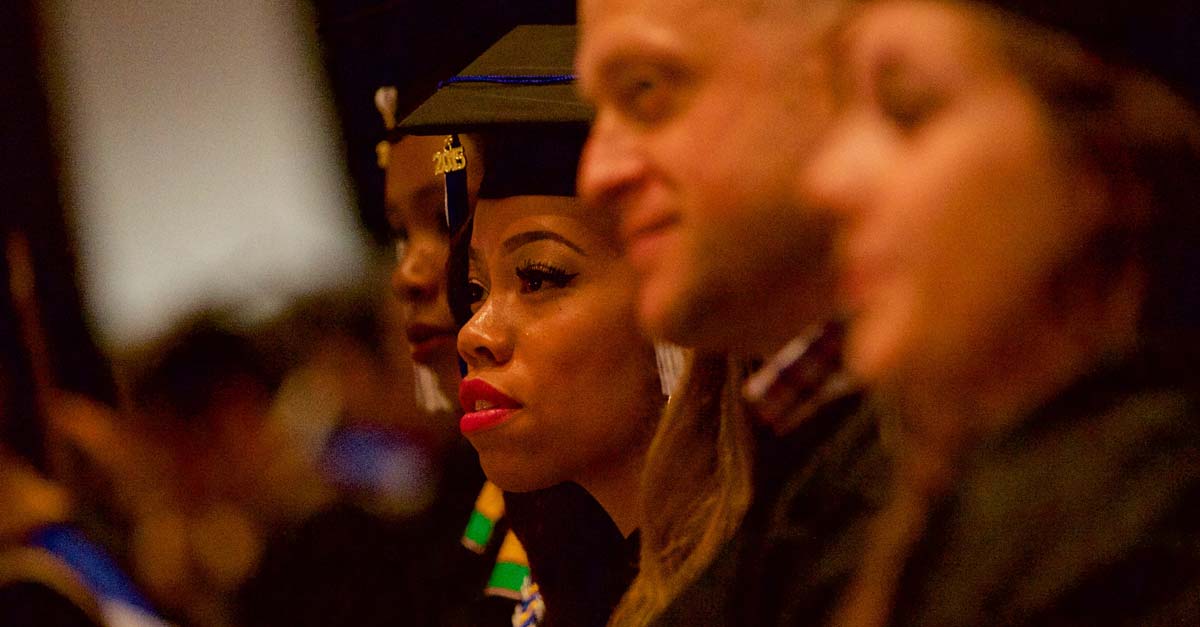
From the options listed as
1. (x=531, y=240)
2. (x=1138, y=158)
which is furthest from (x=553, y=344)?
(x=1138, y=158)

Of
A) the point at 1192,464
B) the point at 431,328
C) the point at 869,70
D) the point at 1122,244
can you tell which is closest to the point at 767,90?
the point at 869,70

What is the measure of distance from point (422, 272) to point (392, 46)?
0.38 m

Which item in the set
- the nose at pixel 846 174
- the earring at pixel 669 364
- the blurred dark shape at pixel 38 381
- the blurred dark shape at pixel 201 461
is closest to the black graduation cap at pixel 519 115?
the earring at pixel 669 364

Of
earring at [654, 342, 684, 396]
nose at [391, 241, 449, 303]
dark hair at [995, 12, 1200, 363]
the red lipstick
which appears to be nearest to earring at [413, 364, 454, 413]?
nose at [391, 241, 449, 303]

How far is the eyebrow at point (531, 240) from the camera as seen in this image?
53.7 inches

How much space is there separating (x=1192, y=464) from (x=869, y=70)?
0.30 meters

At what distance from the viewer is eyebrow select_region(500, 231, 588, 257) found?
136 centimetres

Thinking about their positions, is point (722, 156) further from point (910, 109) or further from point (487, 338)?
point (487, 338)

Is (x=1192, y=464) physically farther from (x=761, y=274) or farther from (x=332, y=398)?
(x=332, y=398)

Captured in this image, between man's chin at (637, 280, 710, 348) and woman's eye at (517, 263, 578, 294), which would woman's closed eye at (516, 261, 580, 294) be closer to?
woman's eye at (517, 263, 578, 294)

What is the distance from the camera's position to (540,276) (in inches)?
54.1

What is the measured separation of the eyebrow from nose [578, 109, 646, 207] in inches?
16.4

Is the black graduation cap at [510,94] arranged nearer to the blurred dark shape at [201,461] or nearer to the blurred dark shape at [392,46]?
the blurred dark shape at [392,46]

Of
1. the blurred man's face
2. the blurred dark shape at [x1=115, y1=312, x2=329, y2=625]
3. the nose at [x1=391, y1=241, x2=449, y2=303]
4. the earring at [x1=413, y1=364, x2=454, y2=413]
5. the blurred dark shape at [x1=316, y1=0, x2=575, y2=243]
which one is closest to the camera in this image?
the blurred man's face
